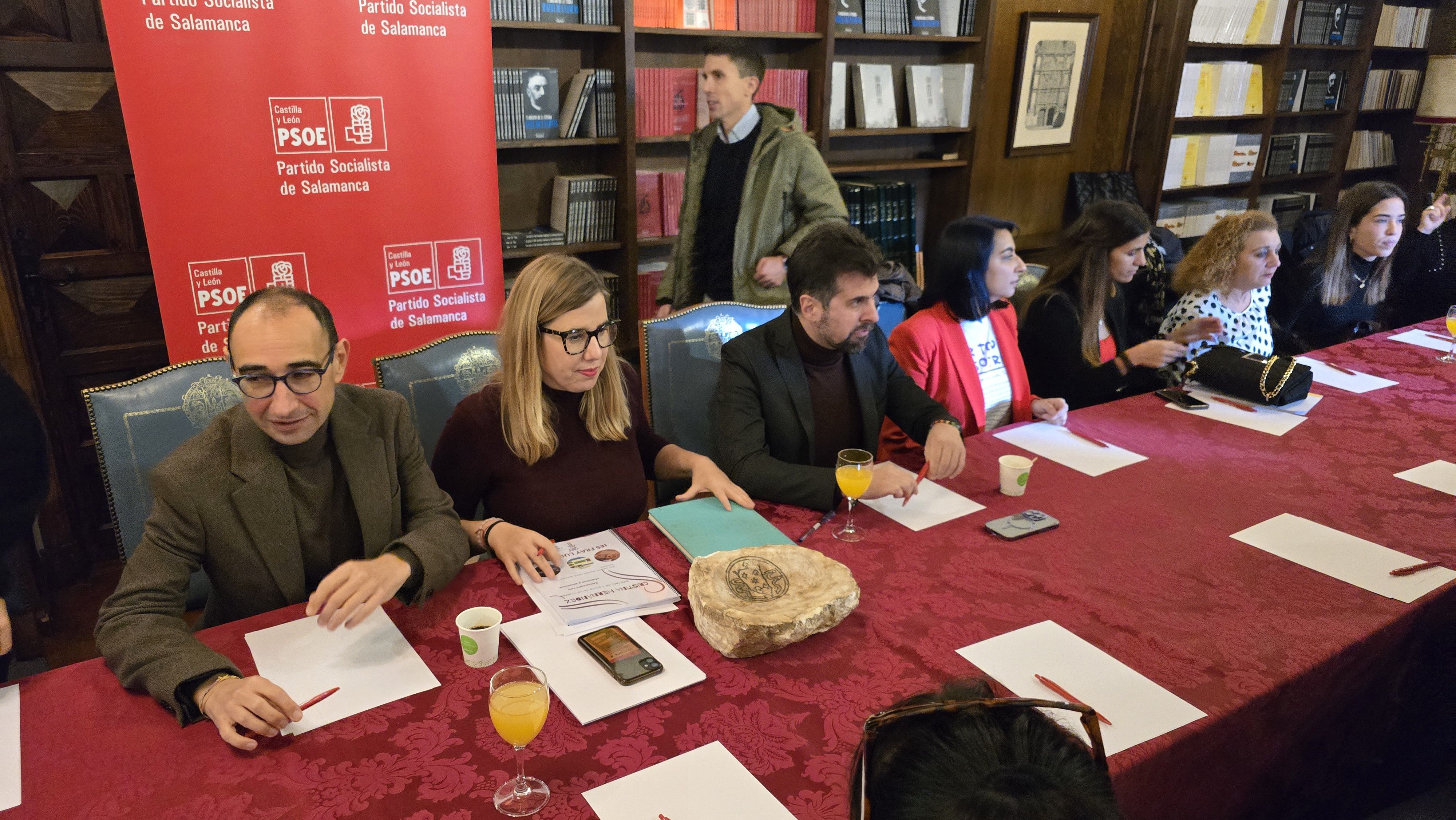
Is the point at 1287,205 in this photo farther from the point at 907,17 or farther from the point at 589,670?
the point at 589,670

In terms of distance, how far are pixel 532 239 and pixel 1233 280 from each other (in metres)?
2.61

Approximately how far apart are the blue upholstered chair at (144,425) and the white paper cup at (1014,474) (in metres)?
1.59

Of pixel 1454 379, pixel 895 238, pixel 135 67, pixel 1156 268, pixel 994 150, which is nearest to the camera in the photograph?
pixel 135 67

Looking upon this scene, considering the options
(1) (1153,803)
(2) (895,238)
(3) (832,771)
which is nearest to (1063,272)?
(2) (895,238)

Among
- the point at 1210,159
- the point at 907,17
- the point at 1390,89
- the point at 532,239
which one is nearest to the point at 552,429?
the point at 532,239

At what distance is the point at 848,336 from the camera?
2.14 meters

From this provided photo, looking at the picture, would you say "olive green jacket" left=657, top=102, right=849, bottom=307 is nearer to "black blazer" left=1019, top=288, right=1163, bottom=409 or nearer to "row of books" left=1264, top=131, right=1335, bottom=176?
"black blazer" left=1019, top=288, right=1163, bottom=409

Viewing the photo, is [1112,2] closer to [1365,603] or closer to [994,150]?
[994,150]

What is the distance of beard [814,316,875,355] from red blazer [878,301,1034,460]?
324 mm

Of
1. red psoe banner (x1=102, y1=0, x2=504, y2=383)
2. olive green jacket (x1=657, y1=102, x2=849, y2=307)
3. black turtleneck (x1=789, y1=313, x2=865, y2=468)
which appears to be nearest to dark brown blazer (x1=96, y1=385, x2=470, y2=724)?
black turtleneck (x1=789, y1=313, x2=865, y2=468)

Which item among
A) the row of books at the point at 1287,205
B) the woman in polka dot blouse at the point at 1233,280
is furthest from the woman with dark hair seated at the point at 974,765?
the row of books at the point at 1287,205

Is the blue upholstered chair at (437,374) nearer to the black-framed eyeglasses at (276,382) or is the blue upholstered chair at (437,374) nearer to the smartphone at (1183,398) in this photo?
the black-framed eyeglasses at (276,382)

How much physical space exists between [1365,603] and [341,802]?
1601 millimetres

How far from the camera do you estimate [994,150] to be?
16.0 feet
